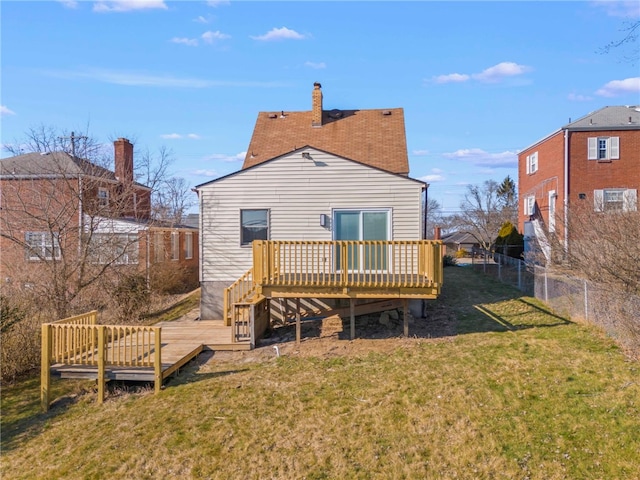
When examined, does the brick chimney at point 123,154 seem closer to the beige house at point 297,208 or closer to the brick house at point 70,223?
the brick house at point 70,223

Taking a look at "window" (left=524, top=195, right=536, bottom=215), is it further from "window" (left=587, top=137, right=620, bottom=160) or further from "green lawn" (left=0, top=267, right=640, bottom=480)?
"green lawn" (left=0, top=267, right=640, bottom=480)

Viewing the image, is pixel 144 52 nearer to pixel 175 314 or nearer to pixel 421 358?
pixel 175 314

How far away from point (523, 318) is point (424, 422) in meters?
6.33

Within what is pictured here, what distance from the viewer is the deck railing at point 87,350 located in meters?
7.60

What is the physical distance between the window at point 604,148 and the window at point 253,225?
1648 centimetres

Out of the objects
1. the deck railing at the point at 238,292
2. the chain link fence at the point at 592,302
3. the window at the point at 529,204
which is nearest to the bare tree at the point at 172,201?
the deck railing at the point at 238,292

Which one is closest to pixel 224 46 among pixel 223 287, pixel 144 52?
pixel 144 52

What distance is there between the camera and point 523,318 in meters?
11.0

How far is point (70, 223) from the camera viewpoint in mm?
14852

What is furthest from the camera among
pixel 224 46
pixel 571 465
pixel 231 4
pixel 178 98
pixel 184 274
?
pixel 184 274

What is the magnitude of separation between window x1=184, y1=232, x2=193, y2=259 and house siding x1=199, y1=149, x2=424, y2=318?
10.1 metres

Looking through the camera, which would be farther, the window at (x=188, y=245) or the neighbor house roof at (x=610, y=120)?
the window at (x=188, y=245)

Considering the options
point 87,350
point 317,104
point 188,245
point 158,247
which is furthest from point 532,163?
point 87,350

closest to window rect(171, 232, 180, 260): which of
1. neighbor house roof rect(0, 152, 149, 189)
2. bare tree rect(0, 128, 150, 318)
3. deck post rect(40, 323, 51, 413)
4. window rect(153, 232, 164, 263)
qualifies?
window rect(153, 232, 164, 263)
